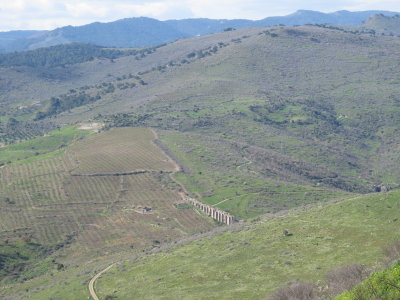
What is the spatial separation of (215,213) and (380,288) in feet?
235

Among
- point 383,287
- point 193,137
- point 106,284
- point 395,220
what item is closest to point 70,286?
point 106,284

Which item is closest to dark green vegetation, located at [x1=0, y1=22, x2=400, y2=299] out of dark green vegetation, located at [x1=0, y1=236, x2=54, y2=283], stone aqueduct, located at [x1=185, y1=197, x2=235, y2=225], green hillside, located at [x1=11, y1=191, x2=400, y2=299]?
green hillside, located at [x1=11, y1=191, x2=400, y2=299]

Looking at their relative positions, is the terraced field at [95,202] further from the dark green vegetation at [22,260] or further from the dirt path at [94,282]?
the dirt path at [94,282]

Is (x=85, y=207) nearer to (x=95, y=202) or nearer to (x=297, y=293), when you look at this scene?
(x=95, y=202)

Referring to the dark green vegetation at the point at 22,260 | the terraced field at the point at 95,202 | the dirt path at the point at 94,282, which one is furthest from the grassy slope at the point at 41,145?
the dirt path at the point at 94,282

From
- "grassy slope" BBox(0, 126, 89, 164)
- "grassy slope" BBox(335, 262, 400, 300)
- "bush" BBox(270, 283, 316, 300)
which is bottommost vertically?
"grassy slope" BBox(0, 126, 89, 164)

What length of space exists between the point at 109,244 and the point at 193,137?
247ft

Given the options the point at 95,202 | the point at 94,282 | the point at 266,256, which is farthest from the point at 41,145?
the point at 266,256

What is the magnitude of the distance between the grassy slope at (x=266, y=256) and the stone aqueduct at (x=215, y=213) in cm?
2706

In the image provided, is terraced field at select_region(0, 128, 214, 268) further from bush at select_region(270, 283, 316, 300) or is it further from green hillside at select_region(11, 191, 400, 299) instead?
bush at select_region(270, 283, 316, 300)

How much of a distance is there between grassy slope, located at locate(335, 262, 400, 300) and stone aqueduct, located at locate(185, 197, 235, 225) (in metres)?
65.5

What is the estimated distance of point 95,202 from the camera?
4237 inches

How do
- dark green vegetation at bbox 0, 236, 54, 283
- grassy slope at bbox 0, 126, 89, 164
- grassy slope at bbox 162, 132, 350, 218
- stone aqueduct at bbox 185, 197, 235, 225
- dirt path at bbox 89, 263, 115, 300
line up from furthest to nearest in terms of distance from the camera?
Answer: 1. grassy slope at bbox 0, 126, 89, 164
2. grassy slope at bbox 162, 132, 350, 218
3. stone aqueduct at bbox 185, 197, 235, 225
4. dark green vegetation at bbox 0, 236, 54, 283
5. dirt path at bbox 89, 263, 115, 300

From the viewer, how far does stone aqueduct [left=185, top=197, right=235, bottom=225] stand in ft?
315
